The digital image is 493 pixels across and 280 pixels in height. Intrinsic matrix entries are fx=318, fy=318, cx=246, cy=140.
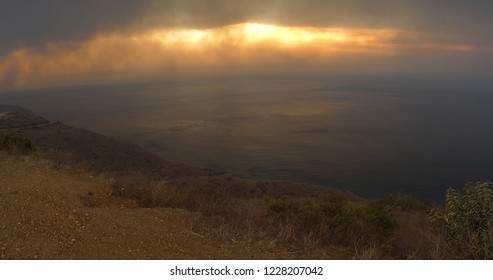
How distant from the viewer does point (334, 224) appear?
7004 millimetres

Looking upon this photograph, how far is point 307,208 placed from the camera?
826 cm

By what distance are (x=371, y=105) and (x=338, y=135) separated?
311ft

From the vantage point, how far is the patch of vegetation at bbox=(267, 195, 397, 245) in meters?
6.11

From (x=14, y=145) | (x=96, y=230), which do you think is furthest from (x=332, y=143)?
(x=96, y=230)

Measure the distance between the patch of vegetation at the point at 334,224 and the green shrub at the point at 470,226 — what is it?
1523 millimetres

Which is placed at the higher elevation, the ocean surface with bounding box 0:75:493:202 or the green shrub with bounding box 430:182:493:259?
the ocean surface with bounding box 0:75:493:202

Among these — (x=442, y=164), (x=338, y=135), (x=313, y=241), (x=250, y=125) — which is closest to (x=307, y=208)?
(x=313, y=241)

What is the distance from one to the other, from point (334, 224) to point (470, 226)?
255cm

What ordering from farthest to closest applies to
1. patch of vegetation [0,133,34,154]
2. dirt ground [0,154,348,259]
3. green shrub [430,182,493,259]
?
patch of vegetation [0,133,34,154], green shrub [430,182,493,259], dirt ground [0,154,348,259]

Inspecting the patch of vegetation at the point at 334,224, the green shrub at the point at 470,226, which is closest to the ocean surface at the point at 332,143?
the patch of vegetation at the point at 334,224

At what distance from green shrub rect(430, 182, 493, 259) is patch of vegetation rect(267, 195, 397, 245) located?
5.00 feet

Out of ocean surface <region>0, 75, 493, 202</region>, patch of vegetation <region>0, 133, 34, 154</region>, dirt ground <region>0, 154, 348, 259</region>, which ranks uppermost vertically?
ocean surface <region>0, 75, 493, 202</region>

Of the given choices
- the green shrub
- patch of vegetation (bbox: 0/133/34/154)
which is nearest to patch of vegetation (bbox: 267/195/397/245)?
the green shrub

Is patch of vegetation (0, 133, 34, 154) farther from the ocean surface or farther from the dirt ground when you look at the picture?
the ocean surface
